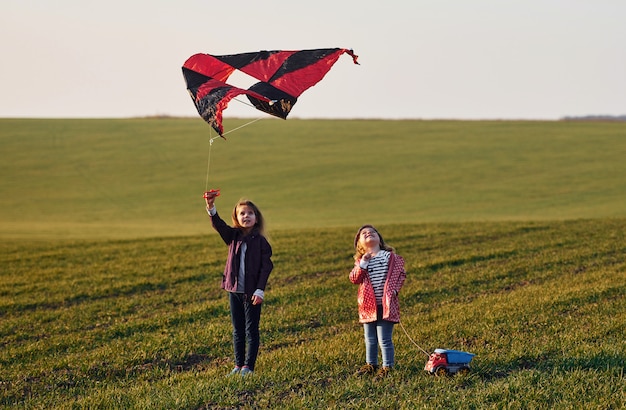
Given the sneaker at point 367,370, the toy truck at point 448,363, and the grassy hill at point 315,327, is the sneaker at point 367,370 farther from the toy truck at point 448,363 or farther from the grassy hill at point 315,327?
the toy truck at point 448,363

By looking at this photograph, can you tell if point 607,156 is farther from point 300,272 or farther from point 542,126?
point 300,272

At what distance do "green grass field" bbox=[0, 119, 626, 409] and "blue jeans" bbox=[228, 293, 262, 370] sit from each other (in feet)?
1.00

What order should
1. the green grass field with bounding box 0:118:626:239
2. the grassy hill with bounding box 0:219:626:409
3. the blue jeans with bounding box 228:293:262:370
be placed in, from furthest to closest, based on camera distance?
1. the green grass field with bounding box 0:118:626:239
2. the blue jeans with bounding box 228:293:262:370
3. the grassy hill with bounding box 0:219:626:409

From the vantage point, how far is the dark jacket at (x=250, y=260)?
9125 millimetres

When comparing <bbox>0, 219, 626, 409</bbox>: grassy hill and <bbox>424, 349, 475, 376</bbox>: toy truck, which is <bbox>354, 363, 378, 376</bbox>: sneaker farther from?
<bbox>424, 349, 475, 376</bbox>: toy truck

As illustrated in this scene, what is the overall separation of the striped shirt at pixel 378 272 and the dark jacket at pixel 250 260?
114 centimetres

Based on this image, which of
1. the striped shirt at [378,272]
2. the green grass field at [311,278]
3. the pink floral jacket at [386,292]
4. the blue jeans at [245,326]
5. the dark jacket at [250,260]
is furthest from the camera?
the blue jeans at [245,326]

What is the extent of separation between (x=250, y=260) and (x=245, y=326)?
84 centimetres

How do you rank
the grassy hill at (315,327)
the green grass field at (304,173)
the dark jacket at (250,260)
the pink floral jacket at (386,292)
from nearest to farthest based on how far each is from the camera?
the grassy hill at (315,327) → the pink floral jacket at (386,292) → the dark jacket at (250,260) → the green grass field at (304,173)

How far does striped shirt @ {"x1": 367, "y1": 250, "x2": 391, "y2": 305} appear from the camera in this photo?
891 centimetres

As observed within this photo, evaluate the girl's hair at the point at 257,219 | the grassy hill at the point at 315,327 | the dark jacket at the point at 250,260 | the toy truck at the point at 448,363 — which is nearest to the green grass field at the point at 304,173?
the grassy hill at the point at 315,327

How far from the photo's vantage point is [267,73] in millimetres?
9930

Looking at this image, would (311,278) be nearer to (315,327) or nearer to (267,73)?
(315,327)

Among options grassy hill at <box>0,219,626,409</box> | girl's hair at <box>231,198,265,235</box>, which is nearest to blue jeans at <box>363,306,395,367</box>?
grassy hill at <box>0,219,626,409</box>
